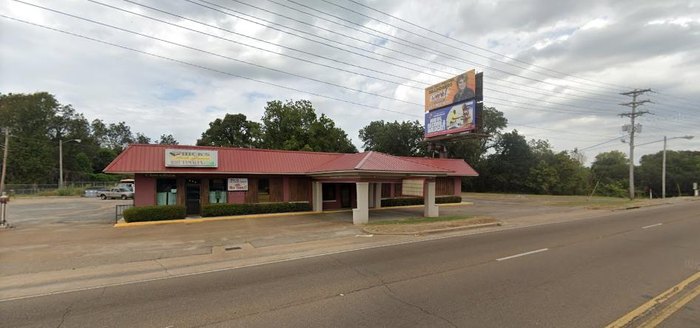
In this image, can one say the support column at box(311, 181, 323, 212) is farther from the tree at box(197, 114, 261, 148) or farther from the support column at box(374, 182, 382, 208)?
the tree at box(197, 114, 261, 148)

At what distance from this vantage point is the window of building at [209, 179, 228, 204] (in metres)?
23.4

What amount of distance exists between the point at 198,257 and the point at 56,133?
292ft

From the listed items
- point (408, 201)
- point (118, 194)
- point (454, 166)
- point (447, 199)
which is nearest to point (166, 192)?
point (408, 201)

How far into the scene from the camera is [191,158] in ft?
71.8

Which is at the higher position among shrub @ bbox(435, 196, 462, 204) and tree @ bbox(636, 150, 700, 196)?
tree @ bbox(636, 150, 700, 196)

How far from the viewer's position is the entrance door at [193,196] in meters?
23.0

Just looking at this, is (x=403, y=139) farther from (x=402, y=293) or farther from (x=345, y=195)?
(x=402, y=293)

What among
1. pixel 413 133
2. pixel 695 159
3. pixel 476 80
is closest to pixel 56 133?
pixel 413 133

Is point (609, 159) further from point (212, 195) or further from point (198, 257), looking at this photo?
point (198, 257)

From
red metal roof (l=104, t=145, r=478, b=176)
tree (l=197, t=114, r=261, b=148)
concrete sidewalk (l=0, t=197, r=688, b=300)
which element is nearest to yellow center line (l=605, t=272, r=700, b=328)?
concrete sidewalk (l=0, t=197, r=688, b=300)

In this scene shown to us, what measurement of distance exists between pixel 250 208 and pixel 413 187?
10.2 meters

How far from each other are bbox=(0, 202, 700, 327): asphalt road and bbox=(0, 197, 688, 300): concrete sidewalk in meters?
1.05

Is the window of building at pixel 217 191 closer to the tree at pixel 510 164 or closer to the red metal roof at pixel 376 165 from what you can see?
the red metal roof at pixel 376 165

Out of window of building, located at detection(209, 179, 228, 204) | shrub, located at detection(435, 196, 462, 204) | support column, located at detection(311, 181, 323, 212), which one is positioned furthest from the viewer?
shrub, located at detection(435, 196, 462, 204)
